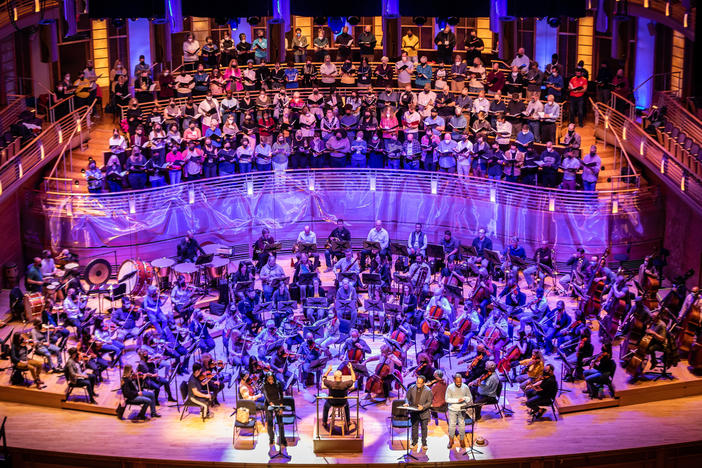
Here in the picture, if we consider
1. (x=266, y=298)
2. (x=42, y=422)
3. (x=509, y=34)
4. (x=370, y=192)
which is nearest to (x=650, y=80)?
(x=509, y=34)

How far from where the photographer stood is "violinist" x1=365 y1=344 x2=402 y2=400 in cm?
2106

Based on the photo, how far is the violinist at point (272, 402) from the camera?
64.0 feet

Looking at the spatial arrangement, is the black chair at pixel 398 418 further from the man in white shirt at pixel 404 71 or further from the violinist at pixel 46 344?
the man in white shirt at pixel 404 71

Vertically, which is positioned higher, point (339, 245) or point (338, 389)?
point (339, 245)

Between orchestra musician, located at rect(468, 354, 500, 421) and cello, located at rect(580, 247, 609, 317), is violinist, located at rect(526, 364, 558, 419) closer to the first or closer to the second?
orchestra musician, located at rect(468, 354, 500, 421)

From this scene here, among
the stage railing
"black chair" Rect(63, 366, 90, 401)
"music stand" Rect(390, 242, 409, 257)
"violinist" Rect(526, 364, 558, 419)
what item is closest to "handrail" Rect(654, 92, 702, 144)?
the stage railing

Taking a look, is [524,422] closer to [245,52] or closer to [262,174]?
[262,174]

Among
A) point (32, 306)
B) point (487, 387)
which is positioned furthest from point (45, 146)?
point (487, 387)

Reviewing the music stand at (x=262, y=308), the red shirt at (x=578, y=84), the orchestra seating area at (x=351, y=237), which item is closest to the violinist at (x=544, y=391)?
the orchestra seating area at (x=351, y=237)

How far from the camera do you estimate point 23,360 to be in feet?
72.0

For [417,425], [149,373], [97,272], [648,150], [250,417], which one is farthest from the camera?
[648,150]

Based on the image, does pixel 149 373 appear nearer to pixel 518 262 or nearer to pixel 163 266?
pixel 163 266

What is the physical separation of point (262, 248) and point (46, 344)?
6.00 metres

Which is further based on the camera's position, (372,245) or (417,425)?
(372,245)
